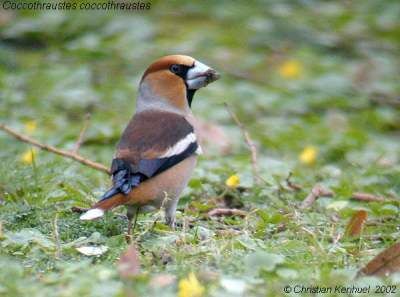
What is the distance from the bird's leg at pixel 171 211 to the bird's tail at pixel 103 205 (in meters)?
0.36

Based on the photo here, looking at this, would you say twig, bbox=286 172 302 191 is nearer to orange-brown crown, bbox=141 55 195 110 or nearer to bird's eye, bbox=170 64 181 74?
orange-brown crown, bbox=141 55 195 110

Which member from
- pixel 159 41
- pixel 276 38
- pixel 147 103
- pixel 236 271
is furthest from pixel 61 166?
pixel 276 38

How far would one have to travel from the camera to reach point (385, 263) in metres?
4.23

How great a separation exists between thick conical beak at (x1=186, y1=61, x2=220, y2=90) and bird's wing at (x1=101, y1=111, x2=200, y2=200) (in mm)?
318

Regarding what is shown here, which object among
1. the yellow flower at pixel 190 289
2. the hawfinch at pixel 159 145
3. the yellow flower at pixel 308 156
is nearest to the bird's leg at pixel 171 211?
the hawfinch at pixel 159 145

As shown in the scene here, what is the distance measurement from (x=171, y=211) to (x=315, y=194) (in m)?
1.01

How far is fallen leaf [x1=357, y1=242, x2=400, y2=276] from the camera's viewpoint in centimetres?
420

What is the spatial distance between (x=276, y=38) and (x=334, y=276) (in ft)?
22.2

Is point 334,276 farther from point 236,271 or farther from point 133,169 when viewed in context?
point 133,169

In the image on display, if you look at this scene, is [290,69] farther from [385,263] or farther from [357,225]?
[385,263]

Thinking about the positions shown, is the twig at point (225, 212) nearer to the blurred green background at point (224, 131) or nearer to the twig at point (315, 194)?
the blurred green background at point (224, 131)

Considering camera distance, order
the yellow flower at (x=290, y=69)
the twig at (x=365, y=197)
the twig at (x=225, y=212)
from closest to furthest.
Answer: the twig at (x=225, y=212) < the twig at (x=365, y=197) < the yellow flower at (x=290, y=69)

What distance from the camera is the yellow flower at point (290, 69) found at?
973 cm

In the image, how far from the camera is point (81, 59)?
374 inches
